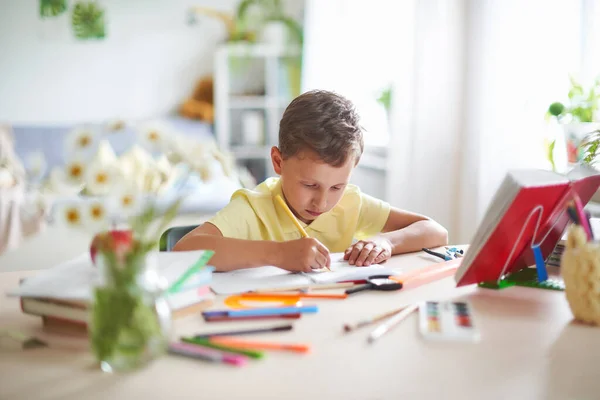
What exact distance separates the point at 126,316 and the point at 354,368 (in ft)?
0.83

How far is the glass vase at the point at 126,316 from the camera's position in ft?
1.90

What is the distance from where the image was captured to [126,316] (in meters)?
0.59

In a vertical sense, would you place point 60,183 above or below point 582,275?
above

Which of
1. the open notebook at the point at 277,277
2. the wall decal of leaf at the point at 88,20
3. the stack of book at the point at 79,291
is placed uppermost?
the wall decal of leaf at the point at 88,20

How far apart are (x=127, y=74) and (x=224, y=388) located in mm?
3977

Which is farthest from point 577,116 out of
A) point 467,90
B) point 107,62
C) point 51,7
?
point 51,7

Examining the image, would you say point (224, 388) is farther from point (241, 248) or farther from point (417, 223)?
point (417, 223)

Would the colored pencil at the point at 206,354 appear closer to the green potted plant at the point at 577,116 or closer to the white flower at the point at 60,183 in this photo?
the white flower at the point at 60,183

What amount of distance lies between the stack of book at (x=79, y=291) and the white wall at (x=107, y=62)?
360 centimetres

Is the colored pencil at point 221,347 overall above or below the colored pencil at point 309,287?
above

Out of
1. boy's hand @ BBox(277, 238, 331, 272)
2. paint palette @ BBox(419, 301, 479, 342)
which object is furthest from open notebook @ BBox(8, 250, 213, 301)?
paint palette @ BBox(419, 301, 479, 342)

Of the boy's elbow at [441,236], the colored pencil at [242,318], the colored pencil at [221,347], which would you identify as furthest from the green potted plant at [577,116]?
the colored pencil at [221,347]

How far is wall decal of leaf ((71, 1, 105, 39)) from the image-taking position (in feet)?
13.4

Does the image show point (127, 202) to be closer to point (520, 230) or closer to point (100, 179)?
point (100, 179)
